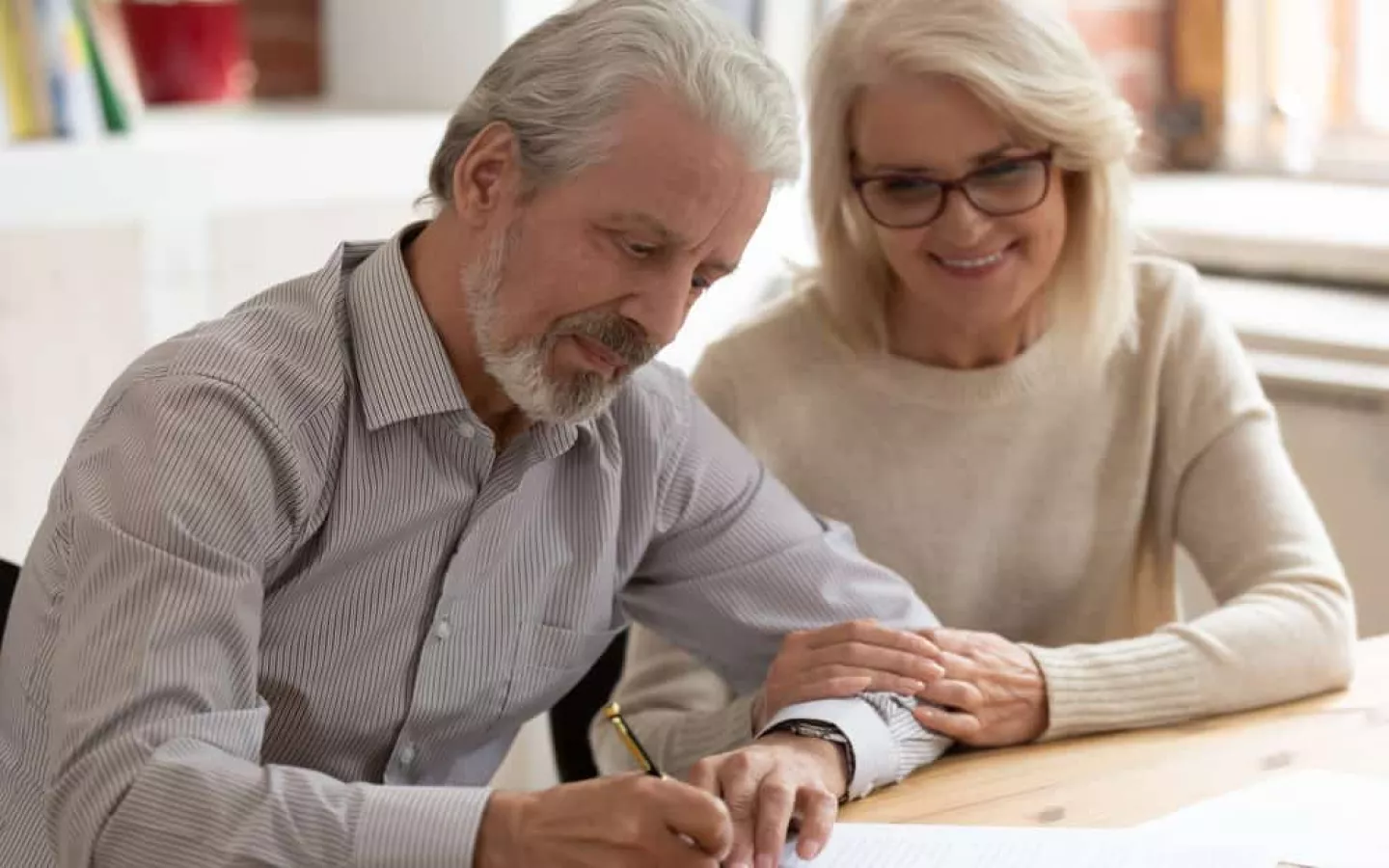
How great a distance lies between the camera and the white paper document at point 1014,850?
1.40 meters

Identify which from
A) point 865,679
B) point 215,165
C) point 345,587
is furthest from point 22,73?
point 865,679

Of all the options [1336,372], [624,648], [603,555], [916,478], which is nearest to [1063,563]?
[916,478]

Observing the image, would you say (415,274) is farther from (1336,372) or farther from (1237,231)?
(1237,231)

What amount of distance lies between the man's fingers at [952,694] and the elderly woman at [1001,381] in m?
0.27

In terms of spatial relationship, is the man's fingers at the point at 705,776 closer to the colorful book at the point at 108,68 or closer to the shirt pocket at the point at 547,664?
the shirt pocket at the point at 547,664

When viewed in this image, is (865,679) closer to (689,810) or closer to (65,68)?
(689,810)

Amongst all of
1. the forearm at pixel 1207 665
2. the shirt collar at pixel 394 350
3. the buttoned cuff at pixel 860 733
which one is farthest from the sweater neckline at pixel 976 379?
the shirt collar at pixel 394 350

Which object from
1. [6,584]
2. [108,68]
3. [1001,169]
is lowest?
[6,584]

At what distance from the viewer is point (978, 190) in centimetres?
200

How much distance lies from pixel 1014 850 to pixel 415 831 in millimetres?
467

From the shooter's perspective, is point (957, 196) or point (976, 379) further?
point (976, 379)

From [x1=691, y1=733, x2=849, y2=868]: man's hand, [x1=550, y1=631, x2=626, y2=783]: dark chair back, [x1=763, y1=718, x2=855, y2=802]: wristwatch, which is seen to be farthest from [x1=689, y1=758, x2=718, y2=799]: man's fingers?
[x1=550, y1=631, x2=626, y2=783]: dark chair back

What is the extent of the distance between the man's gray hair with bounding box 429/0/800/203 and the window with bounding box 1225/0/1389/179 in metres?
2.15

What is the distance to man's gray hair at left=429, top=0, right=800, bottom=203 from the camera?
148 centimetres
